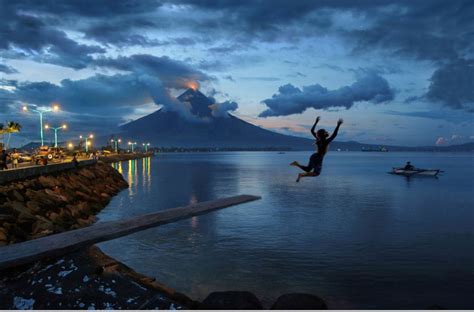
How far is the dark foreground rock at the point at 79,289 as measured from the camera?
1077 centimetres

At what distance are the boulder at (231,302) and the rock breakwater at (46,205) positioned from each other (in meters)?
9.68

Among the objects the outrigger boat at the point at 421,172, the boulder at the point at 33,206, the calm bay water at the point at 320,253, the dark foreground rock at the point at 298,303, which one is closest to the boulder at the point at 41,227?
the calm bay water at the point at 320,253

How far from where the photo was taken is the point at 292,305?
1159cm

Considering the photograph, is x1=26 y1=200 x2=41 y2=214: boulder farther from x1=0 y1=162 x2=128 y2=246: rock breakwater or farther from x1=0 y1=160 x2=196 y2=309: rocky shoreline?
x1=0 y1=160 x2=196 y2=309: rocky shoreline

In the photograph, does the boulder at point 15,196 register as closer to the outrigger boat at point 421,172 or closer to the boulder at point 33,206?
the boulder at point 33,206

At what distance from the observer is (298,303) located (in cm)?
1166

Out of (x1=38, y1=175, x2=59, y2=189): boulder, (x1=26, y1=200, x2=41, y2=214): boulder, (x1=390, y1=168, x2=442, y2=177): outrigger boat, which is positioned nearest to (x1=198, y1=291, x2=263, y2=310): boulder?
(x1=26, y1=200, x2=41, y2=214): boulder

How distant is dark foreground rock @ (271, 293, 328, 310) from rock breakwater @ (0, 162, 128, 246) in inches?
468

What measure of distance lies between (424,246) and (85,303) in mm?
21201

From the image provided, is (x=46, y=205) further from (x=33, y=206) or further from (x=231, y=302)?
(x=231, y=302)

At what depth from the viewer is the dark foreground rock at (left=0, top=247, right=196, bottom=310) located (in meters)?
10.8

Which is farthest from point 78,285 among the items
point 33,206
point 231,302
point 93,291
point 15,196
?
point 15,196

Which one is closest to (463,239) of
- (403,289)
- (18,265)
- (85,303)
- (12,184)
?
(403,289)

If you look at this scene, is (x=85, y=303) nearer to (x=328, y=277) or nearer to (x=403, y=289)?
(x=328, y=277)
